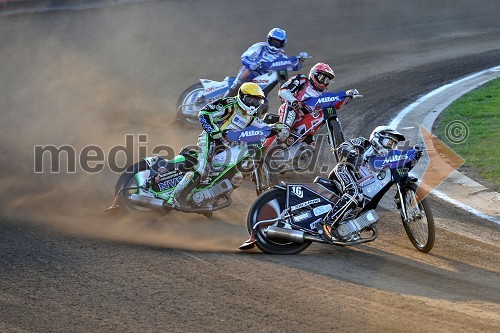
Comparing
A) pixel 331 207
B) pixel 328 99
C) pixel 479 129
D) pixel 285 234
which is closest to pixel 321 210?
pixel 331 207

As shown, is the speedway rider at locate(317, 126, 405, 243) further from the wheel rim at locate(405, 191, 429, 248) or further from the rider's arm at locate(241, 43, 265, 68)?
the rider's arm at locate(241, 43, 265, 68)

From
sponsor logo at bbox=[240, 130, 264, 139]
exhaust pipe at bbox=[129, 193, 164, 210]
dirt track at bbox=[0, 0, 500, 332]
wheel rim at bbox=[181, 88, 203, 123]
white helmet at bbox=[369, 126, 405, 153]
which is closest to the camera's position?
dirt track at bbox=[0, 0, 500, 332]

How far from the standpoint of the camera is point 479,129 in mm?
18141

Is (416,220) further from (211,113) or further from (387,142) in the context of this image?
(211,113)

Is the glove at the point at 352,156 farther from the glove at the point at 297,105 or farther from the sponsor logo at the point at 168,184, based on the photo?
the glove at the point at 297,105

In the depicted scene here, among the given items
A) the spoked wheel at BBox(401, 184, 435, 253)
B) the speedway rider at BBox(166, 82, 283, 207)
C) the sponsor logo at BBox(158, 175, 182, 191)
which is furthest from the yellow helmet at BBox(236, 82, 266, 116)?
the spoked wheel at BBox(401, 184, 435, 253)

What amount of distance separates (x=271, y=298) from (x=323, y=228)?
2623mm

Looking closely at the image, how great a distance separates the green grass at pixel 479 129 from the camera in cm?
1582

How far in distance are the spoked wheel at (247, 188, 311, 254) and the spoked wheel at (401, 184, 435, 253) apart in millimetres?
1494

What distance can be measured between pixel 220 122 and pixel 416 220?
3453 mm

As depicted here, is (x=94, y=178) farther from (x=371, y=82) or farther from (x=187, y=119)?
(x=371, y=82)

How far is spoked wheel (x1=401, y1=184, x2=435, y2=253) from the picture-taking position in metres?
11.5

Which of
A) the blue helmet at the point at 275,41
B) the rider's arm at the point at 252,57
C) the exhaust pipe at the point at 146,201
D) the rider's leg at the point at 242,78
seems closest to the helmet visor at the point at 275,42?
the blue helmet at the point at 275,41

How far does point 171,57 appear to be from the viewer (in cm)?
2517
